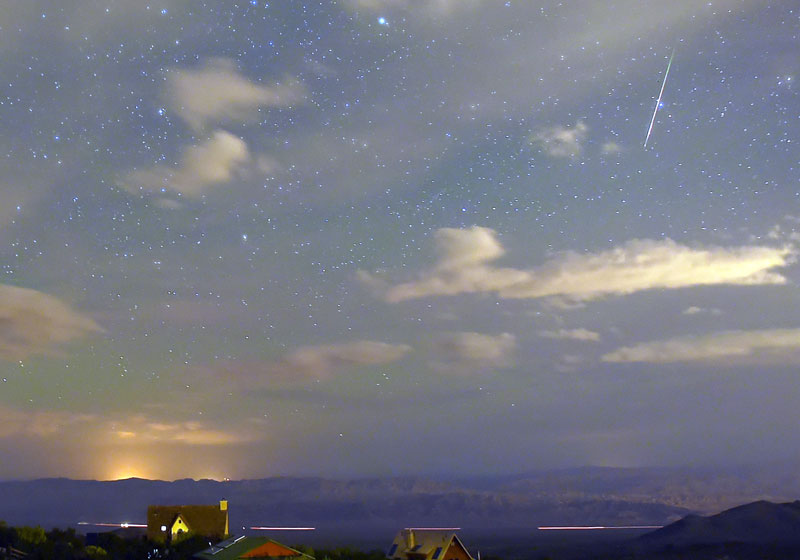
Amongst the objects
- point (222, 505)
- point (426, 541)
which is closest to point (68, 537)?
point (222, 505)

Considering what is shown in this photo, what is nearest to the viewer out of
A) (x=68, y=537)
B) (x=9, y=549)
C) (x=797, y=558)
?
(x=9, y=549)

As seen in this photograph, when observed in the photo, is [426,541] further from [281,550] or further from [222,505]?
[222,505]

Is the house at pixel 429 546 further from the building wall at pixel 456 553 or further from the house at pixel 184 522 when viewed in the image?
the house at pixel 184 522

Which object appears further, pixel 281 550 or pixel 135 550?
pixel 135 550

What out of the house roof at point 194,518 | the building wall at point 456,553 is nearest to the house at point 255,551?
the building wall at point 456,553

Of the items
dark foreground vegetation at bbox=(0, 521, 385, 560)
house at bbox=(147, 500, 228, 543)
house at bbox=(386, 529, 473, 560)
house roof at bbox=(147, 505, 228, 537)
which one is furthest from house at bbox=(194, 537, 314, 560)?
house roof at bbox=(147, 505, 228, 537)

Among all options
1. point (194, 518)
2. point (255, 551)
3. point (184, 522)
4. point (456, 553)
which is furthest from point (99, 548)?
point (456, 553)

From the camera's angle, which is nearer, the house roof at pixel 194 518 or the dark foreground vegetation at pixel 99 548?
the dark foreground vegetation at pixel 99 548
